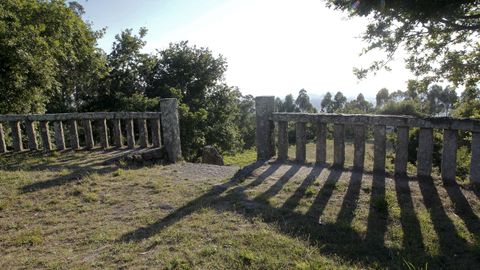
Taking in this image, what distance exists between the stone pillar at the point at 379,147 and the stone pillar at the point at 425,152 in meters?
0.61

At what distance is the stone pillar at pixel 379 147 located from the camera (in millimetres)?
6109

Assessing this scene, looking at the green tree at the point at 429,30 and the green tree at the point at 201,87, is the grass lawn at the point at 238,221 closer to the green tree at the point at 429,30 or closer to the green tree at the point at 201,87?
the green tree at the point at 429,30

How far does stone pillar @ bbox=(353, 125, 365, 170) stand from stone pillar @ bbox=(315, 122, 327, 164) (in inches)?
25.9

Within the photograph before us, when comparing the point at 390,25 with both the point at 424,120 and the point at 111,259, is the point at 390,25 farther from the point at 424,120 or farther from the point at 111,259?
the point at 111,259

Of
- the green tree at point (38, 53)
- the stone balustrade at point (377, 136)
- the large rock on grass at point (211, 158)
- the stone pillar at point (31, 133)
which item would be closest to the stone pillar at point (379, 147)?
the stone balustrade at point (377, 136)

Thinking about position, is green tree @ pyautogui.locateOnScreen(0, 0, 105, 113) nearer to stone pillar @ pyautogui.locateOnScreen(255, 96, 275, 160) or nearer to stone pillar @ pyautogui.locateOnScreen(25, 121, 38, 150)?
stone pillar @ pyautogui.locateOnScreen(25, 121, 38, 150)

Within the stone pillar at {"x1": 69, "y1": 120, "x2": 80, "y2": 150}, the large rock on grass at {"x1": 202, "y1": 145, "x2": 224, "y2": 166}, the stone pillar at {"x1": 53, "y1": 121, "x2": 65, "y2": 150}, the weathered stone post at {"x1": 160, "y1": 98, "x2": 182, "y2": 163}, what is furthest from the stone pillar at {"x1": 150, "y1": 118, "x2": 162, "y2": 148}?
the stone pillar at {"x1": 53, "y1": 121, "x2": 65, "y2": 150}

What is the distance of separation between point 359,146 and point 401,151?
2.40 feet

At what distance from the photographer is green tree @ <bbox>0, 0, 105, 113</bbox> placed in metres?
10.6

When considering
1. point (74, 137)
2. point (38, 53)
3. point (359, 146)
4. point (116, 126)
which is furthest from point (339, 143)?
point (38, 53)

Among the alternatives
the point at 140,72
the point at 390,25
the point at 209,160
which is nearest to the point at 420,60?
the point at 390,25

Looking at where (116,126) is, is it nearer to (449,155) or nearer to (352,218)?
(352,218)

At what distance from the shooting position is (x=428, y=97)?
76.9m

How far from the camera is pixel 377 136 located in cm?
618
